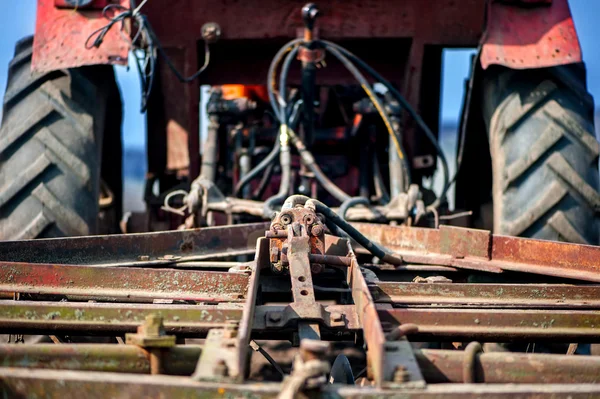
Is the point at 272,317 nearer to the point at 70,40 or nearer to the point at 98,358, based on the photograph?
the point at 98,358

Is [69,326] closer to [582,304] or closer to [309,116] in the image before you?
[582,304]

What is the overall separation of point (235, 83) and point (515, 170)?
5.28ft

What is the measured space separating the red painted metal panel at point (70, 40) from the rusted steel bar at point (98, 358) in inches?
77.2

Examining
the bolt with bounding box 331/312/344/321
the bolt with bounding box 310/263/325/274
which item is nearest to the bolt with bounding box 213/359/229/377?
the bolt with bounding box 331/312/344/321

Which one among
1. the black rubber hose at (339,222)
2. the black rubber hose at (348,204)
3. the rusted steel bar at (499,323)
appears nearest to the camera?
the rusted steel bar at (499,323)

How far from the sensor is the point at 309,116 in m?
4.02

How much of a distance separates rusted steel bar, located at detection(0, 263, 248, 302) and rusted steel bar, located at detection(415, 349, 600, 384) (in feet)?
2.29

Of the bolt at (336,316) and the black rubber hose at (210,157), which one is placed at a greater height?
the black rubber hose at (210,157)

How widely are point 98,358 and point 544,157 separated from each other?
232 centimetres

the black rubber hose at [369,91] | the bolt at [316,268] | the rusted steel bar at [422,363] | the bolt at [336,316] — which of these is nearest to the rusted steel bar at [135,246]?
the bolt at [316,268]

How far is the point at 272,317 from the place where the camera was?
219cm

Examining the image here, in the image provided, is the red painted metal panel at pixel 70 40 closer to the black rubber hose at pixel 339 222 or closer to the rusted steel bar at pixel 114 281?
the black rubber hose at pixel 339 222

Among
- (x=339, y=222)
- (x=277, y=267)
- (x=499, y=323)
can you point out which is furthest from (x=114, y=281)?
(x=499, y=323)

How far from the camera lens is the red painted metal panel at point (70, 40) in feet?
12.2
